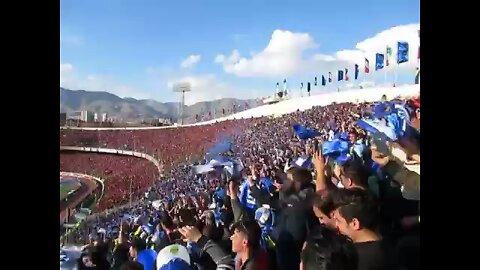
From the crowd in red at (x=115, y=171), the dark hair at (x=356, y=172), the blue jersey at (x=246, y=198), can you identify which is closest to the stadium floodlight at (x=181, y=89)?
the crowd in red at (x=115, y=171)

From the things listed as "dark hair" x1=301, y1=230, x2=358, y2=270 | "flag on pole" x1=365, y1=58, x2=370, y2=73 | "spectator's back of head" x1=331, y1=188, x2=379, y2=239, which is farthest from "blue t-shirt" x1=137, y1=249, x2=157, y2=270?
"flag on pole" x1=365, y1=58, x2=370, y2=73

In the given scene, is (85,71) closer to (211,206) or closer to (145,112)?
(145,112)

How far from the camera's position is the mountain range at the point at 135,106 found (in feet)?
8.98

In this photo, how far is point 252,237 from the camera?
2.66 meters

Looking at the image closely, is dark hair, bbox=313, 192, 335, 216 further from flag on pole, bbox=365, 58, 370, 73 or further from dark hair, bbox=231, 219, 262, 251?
flag on pole, bbox=365, 58, 370, 73

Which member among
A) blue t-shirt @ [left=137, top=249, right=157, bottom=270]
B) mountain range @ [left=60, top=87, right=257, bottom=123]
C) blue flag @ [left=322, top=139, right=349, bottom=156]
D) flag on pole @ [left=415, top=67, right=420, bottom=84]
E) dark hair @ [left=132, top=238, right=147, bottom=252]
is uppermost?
flag on pole @ [left=415, top=67, right=420, bottom=84]

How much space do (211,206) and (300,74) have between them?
2.43ft

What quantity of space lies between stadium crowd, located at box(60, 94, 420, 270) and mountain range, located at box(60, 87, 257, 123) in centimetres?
8

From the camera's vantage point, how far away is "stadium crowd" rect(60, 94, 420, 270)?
2633mm

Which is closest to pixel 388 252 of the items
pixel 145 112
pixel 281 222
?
pixel 281 222

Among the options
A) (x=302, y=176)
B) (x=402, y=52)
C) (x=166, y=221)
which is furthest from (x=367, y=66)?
(x=166, y=221)

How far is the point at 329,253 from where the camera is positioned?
2.62m

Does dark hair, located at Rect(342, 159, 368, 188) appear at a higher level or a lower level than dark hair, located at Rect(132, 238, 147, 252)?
higher
